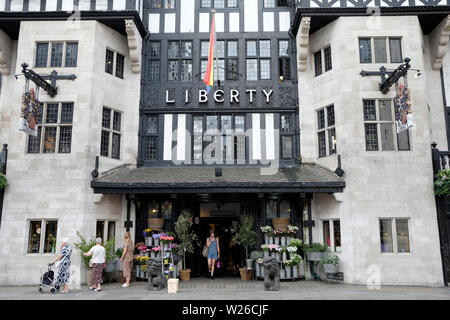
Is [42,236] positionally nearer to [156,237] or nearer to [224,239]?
[156,237]

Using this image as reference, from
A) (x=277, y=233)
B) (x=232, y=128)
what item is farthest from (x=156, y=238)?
(x=232, y=128)

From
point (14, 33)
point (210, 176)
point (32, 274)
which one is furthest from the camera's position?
point (14, 33)

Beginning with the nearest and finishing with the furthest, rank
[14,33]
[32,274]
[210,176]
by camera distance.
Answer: [32,274], [210,176], [14,33]

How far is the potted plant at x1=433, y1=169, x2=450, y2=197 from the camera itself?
40.0ft

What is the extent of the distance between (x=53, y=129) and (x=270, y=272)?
9.83 metres

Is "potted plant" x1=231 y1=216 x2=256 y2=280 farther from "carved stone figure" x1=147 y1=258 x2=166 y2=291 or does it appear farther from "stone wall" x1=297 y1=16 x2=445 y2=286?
"carved stone figure" x1=147 y1=258 x2=166 y2=291

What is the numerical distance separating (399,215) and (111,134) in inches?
453

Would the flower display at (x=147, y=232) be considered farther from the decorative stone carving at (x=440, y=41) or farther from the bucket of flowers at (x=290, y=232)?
the decorative stone carving at (x=440, y=41)

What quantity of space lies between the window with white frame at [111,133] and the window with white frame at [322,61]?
8.72 metres

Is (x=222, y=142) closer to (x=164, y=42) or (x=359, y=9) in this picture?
(x=164, y=42)

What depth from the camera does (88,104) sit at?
1374cm

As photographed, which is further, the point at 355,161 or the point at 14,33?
the point at 14,33

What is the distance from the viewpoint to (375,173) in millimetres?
13055

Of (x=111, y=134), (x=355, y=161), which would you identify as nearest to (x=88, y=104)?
(x=111, y=134)
